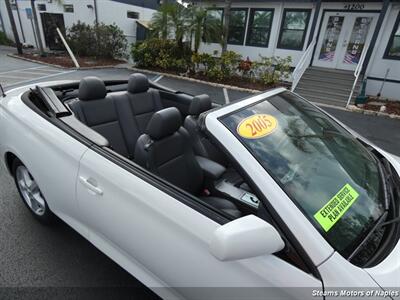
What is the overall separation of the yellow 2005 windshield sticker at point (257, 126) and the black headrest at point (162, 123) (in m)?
0.72

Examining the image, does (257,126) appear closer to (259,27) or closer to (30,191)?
(30,191)

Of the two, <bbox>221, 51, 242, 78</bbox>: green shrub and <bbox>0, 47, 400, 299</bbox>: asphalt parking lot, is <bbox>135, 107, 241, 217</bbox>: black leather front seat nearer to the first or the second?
<bbox>0, 47, 400, 299</bbox>: asphalt parking lot

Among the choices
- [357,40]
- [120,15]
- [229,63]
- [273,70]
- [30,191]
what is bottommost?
[30,191]

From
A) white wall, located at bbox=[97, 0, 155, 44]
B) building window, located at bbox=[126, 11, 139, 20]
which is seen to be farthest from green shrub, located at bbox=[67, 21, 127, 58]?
building window, located at bbox=[126, 11, 139, 20]

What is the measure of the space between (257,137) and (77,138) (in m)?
1.25

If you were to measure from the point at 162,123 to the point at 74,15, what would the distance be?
734 inches

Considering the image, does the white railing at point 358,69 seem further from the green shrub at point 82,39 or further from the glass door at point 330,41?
the green shrub at point 82,39

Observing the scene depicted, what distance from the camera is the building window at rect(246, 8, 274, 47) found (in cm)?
1191

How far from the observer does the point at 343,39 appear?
10.6m

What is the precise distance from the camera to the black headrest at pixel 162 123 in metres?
2.01

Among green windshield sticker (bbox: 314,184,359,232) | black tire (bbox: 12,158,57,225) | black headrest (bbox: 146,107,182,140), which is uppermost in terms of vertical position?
black headrest (bbox: 146,107,182,140)

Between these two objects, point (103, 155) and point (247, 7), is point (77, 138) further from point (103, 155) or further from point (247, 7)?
point (247, 7)

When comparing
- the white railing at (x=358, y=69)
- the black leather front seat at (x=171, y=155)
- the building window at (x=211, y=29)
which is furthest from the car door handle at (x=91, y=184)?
the building window at (x=211, y=29)

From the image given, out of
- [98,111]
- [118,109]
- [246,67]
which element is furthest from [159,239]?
[246,67]
